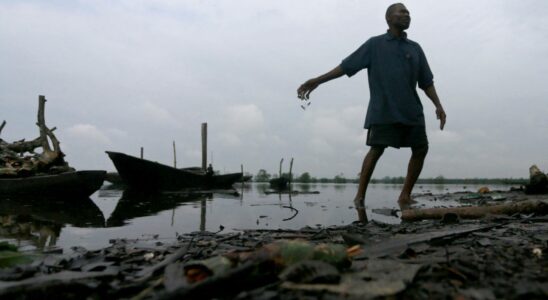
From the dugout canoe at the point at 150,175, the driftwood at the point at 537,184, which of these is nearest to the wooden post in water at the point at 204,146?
the dugout canoe at the point at 150,175

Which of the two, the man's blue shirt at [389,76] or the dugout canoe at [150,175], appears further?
the dugout canoe at [150,175]

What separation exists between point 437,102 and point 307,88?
209cm

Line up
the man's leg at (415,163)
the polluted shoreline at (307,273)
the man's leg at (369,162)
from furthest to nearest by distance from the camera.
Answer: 1. the man's leg at (415,163)
2. the man's leg at (369,162)
3. the polluted shoreline at (307,273)

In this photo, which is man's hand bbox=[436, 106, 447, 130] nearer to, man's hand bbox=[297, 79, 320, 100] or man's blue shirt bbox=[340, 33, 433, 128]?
man's blue shirt bbox=[340, 33, 433, 128]

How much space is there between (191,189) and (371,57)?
12.6 metres

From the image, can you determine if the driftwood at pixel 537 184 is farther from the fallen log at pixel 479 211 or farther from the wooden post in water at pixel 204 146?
the wooden post in water at pixel 204 146

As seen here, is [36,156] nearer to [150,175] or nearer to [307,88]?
[150,175]

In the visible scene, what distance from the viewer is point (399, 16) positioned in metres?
5.88

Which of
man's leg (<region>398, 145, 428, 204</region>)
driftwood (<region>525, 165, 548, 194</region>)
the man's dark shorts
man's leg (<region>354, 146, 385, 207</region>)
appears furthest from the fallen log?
driftwood (<region>525, 165, 548, 194</region>)

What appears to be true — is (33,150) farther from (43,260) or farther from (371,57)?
(43,260)

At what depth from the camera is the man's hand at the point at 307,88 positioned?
5.85m

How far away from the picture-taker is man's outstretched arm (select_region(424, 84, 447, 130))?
6323 mm

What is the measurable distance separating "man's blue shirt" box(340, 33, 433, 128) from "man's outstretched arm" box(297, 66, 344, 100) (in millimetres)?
99

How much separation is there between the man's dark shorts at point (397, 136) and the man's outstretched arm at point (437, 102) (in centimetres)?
54
